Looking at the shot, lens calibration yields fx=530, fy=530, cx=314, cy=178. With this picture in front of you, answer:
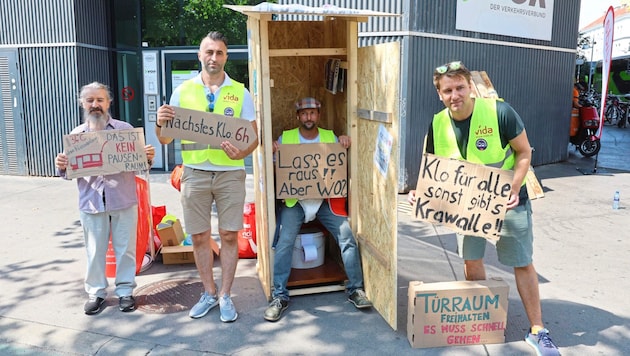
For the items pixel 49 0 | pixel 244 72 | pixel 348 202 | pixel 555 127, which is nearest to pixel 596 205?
pixel 555 127

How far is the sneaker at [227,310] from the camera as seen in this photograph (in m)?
4.07

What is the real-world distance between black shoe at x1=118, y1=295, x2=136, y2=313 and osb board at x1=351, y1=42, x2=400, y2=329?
190 centimetres

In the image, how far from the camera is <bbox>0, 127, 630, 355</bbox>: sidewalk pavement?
12.2ft

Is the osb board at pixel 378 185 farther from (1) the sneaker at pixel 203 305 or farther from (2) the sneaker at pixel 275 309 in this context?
(1) the sneaker at pixel 203 305

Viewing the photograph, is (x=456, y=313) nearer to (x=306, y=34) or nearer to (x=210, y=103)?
(x=210, y=103)

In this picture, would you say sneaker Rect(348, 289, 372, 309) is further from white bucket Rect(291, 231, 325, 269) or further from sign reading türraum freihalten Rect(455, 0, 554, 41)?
sign reading türraum freihalten Rect(455, 0, 554, 41)

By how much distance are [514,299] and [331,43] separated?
2811mm

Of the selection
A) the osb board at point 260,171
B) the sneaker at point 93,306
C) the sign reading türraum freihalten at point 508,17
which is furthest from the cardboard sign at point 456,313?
the sign reading türraum freihalten at point 508,17

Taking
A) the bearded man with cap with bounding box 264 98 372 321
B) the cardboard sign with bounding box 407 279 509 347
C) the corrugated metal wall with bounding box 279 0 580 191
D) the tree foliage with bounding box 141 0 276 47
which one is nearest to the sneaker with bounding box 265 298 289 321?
the bearded man with cap with bounding box 264 98 372 321

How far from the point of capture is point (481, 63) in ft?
29.8

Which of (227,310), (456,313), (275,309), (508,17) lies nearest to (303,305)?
(275,309)

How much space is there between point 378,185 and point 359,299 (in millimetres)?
949

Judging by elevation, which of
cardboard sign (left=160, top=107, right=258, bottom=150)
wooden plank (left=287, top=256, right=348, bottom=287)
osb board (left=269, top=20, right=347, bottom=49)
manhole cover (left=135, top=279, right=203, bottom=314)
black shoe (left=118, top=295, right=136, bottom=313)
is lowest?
manhole cover (left=135, top=279, right=203, bottom=314)

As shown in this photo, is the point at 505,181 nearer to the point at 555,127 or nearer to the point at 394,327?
the point at 394,327
